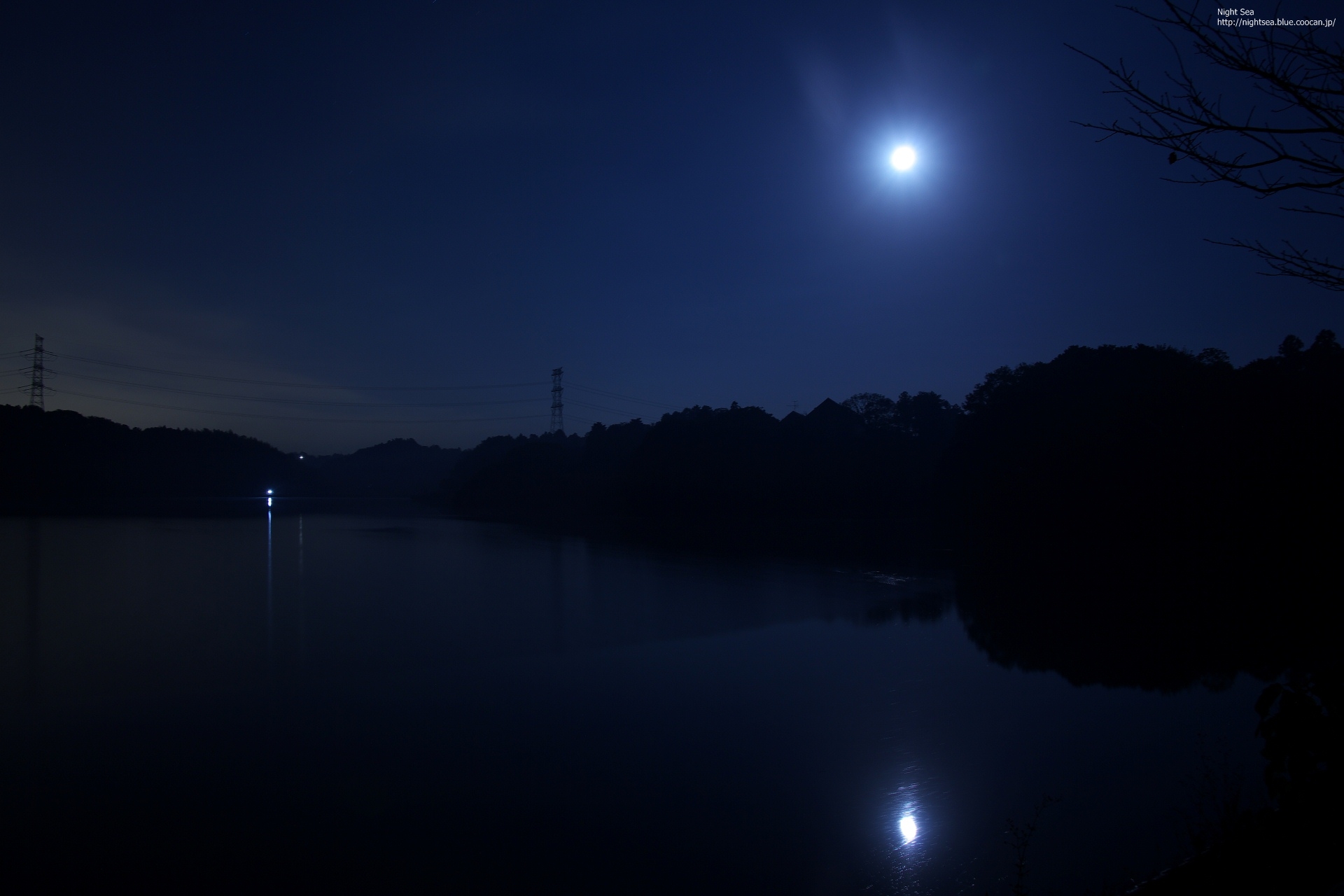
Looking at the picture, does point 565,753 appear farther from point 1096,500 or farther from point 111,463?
point 111,463

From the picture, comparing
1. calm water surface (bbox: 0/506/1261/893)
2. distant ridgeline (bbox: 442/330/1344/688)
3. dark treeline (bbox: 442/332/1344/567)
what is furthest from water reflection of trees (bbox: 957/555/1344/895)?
dark treeline (bbox: 442/332/1344/567)

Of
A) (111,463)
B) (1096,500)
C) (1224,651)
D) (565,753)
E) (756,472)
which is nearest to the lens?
(565,753)

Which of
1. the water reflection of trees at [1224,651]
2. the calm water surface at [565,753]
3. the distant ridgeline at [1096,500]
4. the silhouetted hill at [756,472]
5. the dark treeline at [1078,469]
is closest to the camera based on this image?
the water reflection of trees at [1224,651]

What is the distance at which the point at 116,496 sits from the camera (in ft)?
212

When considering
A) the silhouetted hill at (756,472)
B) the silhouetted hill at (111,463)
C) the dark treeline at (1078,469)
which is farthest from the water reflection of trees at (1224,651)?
the silhouetted hill at (111,463)

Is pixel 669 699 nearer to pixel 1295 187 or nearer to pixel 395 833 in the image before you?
pixel 395 833

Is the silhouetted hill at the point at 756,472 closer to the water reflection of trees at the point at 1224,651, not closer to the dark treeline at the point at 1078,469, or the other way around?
the dark treeline at the point at 1078,469

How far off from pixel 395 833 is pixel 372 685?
3393mm

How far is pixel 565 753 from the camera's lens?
18.5 ft

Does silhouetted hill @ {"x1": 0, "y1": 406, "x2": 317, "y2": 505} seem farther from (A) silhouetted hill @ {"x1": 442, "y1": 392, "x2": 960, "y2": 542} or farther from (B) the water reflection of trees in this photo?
(B) the water reflection of trees

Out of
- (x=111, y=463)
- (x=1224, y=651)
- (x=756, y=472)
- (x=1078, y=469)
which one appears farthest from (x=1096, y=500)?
(x=111, y=463)

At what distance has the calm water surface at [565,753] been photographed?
161 inches

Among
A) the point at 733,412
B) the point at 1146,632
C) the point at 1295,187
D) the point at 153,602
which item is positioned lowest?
the point at 1146,632

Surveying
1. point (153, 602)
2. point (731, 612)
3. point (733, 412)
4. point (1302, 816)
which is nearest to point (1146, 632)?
point (731, 612)
